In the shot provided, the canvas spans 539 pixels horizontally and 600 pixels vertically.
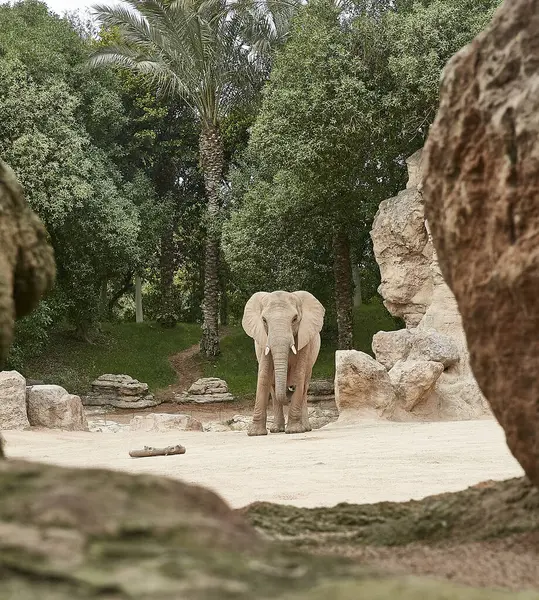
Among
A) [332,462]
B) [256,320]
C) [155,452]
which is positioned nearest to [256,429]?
[256,320]

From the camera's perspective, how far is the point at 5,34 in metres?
26.5

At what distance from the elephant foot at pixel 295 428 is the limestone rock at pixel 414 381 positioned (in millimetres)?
2121

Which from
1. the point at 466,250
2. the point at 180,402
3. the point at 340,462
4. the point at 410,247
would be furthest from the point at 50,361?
the point at 466,250

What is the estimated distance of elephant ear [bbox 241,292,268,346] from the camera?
14219 mm

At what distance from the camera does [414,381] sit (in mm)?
15172

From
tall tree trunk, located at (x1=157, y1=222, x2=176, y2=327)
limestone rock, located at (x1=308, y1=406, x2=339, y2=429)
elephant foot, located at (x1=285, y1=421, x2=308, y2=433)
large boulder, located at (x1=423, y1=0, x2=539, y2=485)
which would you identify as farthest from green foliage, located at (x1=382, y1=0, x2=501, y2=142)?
large boulder, located at (x1=423, y1=0, x2=539, y2=485)

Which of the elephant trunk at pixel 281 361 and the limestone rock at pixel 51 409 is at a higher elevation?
the elephant trunk at pixel 281 361

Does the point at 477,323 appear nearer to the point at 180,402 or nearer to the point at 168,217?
the point at 180,402

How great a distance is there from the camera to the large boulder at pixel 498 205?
2502mm

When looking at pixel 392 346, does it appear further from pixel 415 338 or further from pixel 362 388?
pixel 362 388

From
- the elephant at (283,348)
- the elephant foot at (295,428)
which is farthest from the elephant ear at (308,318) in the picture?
the elephant foot at (295,428)

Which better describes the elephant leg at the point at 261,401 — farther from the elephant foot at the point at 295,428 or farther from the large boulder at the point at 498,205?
the large boulder at the point at 498,205

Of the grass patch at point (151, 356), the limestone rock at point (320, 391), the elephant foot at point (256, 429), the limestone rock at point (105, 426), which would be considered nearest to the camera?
the elephant foot at point (256, 429)

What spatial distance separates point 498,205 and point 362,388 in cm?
1266
